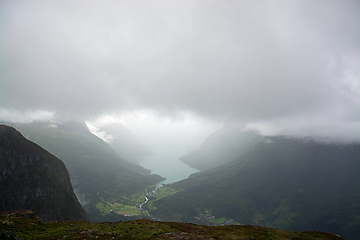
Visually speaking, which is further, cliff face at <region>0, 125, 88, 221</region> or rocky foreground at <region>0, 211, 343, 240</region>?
cliff face at <region>0, 125, 88, 221</region>

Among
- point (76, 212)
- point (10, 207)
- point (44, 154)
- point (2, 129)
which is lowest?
point (76, 212)

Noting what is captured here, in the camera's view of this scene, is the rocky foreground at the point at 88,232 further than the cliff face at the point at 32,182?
No

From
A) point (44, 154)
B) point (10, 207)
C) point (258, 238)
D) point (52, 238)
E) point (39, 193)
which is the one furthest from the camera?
point (44, 154)

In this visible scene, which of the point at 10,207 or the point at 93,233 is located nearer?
the point at 93,233

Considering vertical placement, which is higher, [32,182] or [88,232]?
[88,232]

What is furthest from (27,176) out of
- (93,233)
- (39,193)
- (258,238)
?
(258,238)

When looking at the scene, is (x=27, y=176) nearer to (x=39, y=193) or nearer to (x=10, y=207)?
(x=39, y=193)

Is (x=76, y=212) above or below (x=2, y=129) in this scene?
below

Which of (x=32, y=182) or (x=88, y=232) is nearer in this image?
(x=88, y=232)
